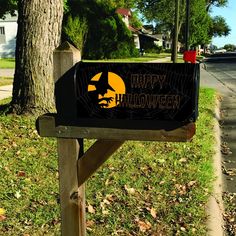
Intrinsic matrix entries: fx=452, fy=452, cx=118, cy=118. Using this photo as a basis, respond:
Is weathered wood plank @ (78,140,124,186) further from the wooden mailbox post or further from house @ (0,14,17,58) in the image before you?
house @ (0,14,17,58)

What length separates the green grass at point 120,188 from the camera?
13.9 feet

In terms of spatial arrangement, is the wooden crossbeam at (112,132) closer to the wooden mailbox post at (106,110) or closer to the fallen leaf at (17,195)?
the wooden mailbox post at (106,110)

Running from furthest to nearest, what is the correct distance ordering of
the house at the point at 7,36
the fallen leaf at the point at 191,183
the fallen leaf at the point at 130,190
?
1. the house at the point at 7,36
2. the fallen leaf at the point at 191,183
3. the fallen leaf at the point at 130,190

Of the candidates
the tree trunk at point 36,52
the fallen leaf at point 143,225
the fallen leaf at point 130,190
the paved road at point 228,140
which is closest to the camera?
the fallen leaf at point 143,225

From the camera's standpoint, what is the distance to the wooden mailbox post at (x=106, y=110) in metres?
2.49

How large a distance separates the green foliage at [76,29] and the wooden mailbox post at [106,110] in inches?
1315

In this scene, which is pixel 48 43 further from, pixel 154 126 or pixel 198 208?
pixel 154 126

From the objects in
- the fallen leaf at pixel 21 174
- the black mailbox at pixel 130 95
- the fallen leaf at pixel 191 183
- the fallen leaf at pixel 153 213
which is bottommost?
the fallen leaf at pixel 153 213

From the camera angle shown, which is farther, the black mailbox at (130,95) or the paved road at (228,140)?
the paved road at (228,140)

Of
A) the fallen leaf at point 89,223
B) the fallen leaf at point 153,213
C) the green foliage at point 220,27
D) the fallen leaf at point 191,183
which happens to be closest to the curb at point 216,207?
the fallen leaf at point 191,183

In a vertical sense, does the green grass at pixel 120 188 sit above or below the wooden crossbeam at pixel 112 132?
below

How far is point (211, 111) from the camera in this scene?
35.3 feet

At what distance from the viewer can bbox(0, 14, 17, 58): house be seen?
4994 centimetres

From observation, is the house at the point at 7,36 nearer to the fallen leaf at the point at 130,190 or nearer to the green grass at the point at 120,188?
the green grass at the point at 120,188
